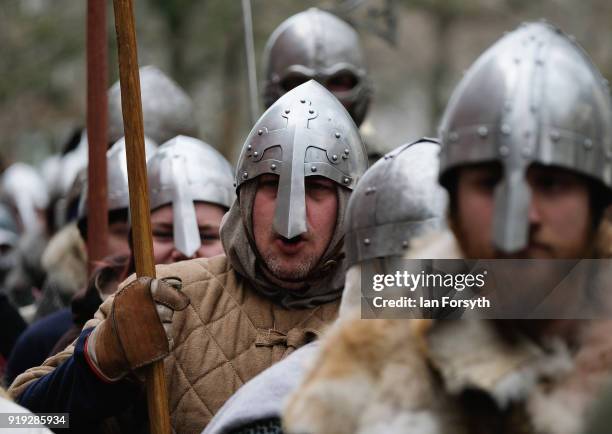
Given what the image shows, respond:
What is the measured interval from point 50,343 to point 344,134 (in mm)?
1798

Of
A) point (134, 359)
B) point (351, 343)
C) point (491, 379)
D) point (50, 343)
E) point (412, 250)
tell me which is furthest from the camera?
point (50, 343)

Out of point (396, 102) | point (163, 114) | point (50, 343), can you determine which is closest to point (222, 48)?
point (396, 102)

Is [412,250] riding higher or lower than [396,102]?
higher

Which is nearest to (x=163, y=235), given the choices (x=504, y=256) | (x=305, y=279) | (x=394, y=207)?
(x=305, y=279)

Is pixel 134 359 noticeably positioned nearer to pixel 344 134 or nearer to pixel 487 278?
pixel 344 134

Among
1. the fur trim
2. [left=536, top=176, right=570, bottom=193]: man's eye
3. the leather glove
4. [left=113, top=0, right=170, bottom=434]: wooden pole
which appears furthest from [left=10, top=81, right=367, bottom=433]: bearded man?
[left=536, top=176, right=570, bottom=193]: man's eye

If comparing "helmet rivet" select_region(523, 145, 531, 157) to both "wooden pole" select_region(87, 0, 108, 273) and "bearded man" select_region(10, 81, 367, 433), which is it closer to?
"bearded man" select_region(10, 81, 367, 433)

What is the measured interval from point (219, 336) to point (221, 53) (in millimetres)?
18361

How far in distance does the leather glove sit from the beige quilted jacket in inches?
6.3

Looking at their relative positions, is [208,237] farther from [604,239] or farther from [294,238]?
[604,239]

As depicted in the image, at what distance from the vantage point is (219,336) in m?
4.45

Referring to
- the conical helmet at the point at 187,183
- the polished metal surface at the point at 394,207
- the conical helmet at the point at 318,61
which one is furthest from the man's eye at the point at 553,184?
the conical helmet at the point at 318,61

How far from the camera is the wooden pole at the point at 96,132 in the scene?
6.03 meters

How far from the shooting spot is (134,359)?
13.9 ft
